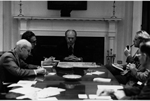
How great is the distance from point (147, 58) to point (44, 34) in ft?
13.6

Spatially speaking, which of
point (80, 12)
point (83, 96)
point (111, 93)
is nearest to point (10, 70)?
point (83, 96)

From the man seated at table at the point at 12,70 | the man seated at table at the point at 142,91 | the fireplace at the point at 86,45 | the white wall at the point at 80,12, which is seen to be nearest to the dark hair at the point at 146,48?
the man seated at table at the point at 142,91

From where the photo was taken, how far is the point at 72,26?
552cm

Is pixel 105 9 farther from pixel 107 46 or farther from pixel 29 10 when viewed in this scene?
pixel 29 10

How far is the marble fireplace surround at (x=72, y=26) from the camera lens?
17.9 feet

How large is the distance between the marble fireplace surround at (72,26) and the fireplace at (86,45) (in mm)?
109

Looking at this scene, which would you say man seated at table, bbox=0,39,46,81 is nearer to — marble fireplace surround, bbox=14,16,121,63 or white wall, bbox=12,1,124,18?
marble fireplace surround, bbox=14,16,121,63

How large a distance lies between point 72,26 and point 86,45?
0.60 meters

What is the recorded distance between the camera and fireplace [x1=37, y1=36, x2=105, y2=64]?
550cm

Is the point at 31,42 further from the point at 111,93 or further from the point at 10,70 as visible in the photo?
the point at 111,93

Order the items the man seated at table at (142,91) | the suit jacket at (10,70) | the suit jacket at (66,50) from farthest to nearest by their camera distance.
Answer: the suit jacket at (66,50)
the suit jacket at (10,70)
the man seated at table at (142,91)

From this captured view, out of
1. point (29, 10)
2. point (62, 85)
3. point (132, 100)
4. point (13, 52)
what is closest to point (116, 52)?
point (29, 10)

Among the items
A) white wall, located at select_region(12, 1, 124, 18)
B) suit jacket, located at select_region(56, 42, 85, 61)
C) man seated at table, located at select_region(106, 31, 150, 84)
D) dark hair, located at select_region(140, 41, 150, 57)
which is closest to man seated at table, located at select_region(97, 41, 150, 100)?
dark hair, located at select_region(140, 41, 150, 57)

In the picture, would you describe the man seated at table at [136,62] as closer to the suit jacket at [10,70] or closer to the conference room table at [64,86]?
the conference room table at [64,86]
